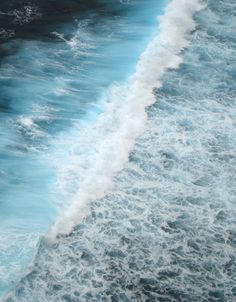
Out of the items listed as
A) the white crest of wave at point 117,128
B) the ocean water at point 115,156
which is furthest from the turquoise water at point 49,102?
the white crest of wave at point 117,128

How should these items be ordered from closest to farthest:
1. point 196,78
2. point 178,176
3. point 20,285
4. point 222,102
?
1. point 20,285
2. point 178,176
3. point 222,102
4. point 196,78

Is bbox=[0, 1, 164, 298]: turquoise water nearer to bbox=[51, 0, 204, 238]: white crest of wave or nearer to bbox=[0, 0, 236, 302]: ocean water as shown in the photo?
bbox=[0, 0, 236, 302]: ocean water

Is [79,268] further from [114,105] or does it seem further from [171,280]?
[114,105]

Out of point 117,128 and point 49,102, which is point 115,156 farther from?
point 49,102

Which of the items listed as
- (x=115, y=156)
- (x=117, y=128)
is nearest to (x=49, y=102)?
(x=117, y=128)

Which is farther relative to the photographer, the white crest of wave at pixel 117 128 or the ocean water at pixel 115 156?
the white crest of wave at pixel 117 128

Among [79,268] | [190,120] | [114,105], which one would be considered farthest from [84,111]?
[79,268]

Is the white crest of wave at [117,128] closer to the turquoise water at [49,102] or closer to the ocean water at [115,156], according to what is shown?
the ocean water at [115,156]
